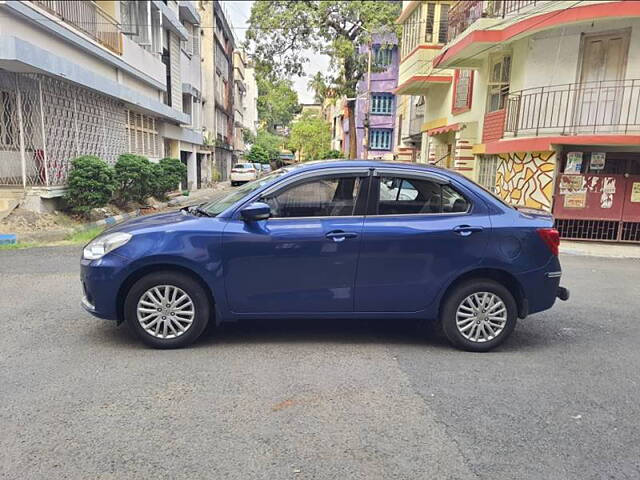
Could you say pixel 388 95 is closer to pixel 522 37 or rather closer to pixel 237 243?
pixel 522 37

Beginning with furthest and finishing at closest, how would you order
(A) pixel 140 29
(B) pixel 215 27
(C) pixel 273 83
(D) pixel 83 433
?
1. (B) pixel 215 27
2. (C) pixel 273 83
3. (A) pixel 140 29
4. (D) pixel 83 433

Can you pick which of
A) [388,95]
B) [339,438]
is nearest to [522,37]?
[339,438]

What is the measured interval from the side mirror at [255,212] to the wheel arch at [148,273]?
691 mm

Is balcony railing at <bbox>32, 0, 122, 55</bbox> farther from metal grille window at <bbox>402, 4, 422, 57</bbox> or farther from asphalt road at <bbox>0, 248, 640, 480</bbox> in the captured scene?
metal grille window at <bbox>402, 4, 422, 57</bbox>

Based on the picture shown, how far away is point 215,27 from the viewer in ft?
113

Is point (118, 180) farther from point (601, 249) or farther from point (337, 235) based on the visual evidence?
point (601, 249)

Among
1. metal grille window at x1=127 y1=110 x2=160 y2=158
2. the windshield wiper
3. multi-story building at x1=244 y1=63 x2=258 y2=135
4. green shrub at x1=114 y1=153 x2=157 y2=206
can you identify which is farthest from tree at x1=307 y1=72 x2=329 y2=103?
multi-story building at x1=244 y1=63 x2=258 y2=135

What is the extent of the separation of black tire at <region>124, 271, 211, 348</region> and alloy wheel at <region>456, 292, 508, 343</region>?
2.39 m

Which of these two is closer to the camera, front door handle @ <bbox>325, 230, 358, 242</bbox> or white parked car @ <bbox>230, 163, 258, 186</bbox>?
front door handle @ <bbox>325, 230, 358, 242</bbox>

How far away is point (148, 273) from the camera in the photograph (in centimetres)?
446

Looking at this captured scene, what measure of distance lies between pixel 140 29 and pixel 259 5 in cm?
745

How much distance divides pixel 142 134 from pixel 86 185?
334 inches

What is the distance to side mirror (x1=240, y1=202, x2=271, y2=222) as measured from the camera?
4383 mm

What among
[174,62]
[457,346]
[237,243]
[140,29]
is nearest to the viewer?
[237,243]
